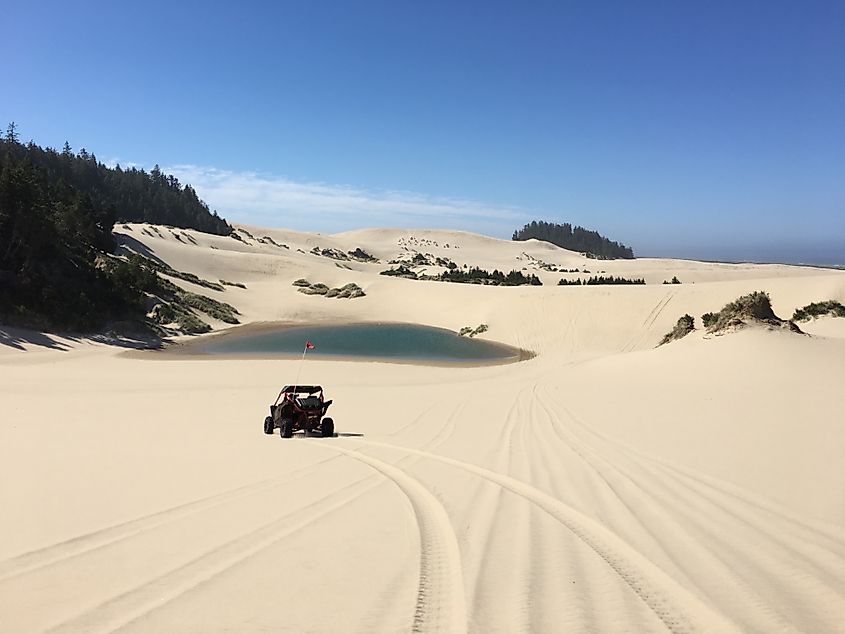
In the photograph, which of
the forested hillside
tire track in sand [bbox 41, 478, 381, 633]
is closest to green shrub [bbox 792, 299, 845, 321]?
tire track in sand [bbox 41, 478, 381, 633]

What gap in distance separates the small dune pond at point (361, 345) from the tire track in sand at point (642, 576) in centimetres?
1880

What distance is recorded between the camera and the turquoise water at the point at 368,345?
1027 inches

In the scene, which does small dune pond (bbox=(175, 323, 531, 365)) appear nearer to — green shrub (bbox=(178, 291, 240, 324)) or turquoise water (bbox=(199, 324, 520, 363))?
turquoise water (bbox=(199, 324, 520, 363))

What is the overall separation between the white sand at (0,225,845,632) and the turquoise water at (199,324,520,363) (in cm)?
1043

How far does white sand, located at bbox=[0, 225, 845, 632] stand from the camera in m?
3.71

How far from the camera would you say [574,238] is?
138 metres

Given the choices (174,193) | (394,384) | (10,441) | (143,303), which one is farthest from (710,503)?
(174,193)

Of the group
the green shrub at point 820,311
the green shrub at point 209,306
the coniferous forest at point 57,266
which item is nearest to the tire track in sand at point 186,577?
the coniferous forest at point 57,266

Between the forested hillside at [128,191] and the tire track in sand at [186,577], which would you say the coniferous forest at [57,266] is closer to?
the tire track in sand at [186,577]

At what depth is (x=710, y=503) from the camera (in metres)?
5.85

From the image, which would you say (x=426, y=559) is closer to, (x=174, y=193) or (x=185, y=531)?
(x=185, y=531)

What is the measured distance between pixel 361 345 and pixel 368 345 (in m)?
0.40

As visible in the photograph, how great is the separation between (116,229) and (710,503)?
221 ft

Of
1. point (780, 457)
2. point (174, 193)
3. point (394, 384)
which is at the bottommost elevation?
point (394, 384)
